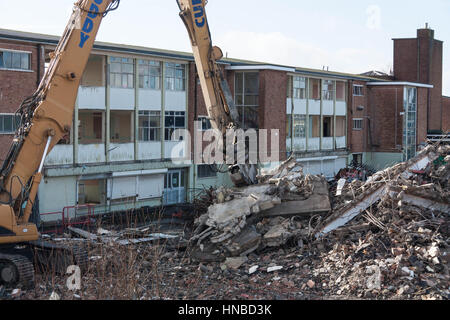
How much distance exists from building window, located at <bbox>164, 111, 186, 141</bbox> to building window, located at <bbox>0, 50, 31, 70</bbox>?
8.50m

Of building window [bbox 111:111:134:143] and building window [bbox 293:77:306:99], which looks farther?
building window [bbox 293:77:306:99]

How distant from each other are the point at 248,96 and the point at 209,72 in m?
16.5

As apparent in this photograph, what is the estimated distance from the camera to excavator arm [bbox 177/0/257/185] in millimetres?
17156

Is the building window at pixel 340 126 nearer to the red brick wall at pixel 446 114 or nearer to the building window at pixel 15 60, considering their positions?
the red brick wall at pixel 446 114

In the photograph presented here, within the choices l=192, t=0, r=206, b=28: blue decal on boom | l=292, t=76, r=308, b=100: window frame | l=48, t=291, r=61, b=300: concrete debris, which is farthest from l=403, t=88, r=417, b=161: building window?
l=48, t=291, r=61, b=300: concrete debris

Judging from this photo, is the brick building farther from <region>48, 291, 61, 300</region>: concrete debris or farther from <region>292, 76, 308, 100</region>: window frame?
<region>48, 291, 61, 300</region>: concrete debris

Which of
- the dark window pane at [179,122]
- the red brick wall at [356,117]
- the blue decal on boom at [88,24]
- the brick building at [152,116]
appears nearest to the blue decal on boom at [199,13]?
the blue decal on boom at [88,24]

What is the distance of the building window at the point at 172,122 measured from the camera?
29.8 metres

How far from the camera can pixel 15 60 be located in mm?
22734

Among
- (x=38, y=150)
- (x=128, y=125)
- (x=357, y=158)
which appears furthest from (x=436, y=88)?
(x=38, y=150)

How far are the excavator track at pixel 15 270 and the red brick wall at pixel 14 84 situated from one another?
10747 millimetres

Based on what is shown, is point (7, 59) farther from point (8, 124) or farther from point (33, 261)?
point (33, 261)
